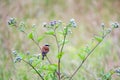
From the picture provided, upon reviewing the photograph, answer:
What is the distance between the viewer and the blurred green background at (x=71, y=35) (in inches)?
115

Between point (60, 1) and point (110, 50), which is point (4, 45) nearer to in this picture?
point (110, 50)

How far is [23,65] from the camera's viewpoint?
2.91 meters

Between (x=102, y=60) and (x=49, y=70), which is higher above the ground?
(x=49, y=70)

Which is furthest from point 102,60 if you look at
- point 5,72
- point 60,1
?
point 60,1

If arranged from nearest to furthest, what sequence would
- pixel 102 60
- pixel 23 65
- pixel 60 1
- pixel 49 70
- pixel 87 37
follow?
pixel 49 70
pixel 23 65
pixel 102 60
pixel 87 37
pixel 60 1

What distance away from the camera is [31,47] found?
3.44 m

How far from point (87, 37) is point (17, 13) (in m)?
0.69

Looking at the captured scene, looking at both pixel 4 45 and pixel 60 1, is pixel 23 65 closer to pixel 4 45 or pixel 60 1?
pixel 4 45

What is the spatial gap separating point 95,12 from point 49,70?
2.82m

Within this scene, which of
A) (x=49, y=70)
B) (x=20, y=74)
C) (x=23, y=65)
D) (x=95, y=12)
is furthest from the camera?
(x=95, y=12)

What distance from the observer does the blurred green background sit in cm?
292

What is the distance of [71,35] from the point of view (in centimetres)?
393

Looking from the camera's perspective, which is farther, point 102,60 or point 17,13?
point 17,13

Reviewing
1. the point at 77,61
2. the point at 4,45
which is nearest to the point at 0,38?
the point at 4,45
